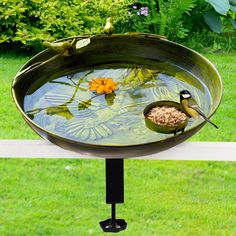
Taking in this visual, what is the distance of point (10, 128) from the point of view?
159 inches

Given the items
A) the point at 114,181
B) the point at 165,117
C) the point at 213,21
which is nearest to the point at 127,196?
the point at 114,181

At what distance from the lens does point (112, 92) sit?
6.52ft

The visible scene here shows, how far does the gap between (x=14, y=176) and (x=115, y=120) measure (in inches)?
73.6

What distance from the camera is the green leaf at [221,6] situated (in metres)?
5.00

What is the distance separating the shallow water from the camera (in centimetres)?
182

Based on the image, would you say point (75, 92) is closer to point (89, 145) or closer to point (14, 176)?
point (89, 145)

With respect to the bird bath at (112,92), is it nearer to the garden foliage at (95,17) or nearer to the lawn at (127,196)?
the lawn at (127,196)

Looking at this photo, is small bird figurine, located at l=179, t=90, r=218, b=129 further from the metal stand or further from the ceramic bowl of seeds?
the metal stand

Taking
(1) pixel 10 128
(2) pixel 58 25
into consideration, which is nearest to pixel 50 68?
(1) pixel 10 128

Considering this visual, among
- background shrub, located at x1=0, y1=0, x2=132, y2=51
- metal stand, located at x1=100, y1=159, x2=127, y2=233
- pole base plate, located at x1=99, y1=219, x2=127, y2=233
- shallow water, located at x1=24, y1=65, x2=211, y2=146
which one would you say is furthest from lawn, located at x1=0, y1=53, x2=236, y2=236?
shallow water, located at x1=24, y1=65, x2=211, y2=146

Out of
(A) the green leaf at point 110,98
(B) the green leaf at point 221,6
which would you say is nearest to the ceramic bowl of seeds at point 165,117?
(A) the green leaf at point 110,98

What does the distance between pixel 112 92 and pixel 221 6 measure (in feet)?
10.7

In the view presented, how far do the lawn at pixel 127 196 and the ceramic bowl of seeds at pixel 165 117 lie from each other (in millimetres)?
1311

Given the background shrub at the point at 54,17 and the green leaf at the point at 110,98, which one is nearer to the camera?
the green leaf at the point at 110,98
